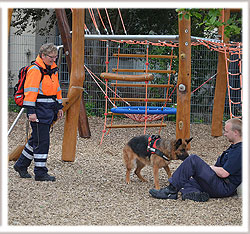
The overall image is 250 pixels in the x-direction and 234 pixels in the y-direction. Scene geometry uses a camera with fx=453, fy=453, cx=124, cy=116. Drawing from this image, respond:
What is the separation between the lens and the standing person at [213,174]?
4.75m

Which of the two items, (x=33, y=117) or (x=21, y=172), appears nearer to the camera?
(x=33, y=117)

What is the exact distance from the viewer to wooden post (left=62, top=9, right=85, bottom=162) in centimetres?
675

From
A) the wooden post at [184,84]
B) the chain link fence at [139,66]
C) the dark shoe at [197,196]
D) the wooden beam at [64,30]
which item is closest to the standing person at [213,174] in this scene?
the dark shoe at [197,196]

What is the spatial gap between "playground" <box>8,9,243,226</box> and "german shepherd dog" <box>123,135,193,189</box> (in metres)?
0.31

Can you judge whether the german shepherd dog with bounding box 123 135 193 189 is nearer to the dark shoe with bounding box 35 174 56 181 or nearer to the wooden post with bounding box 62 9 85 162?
the dark shoe with bounding box 35 174 56 181

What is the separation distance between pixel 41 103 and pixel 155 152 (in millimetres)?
1502

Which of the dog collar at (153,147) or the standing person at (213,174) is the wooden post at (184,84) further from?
the standing person at (213,174)

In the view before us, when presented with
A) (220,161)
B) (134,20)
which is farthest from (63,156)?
(134,20)

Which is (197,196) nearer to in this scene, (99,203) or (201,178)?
(201,178)

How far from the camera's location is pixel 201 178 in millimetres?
4875

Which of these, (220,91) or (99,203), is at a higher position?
(220,91)

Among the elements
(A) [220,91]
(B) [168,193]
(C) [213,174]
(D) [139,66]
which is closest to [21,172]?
(B) [168,193]

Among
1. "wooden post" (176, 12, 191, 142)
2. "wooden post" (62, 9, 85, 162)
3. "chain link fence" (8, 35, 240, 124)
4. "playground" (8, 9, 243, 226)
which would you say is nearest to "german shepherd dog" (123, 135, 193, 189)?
"playground" (8, 9, 243, 226)

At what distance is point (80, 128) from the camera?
29.4ft
